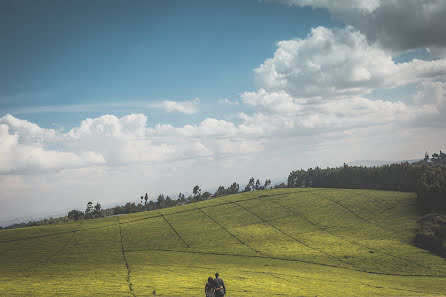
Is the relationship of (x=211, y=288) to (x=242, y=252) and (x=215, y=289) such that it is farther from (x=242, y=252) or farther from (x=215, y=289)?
(x=242, y=252)

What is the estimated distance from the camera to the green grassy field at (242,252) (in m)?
49.7

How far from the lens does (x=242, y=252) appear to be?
90812 millimetres

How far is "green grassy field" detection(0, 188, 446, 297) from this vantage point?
49688 millimetres

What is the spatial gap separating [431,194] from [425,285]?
284 ft

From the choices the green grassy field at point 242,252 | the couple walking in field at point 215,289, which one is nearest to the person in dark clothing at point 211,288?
the couple walking in field at point 215,289

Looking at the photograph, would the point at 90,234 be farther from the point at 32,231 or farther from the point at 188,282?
the point at 188,282

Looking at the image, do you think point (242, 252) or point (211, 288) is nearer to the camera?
point (211, 288)

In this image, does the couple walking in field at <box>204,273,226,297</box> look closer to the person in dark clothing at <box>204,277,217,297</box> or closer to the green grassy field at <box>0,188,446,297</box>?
the person in dark clothing at <box>204,277,217,297</box>

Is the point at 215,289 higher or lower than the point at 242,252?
higher

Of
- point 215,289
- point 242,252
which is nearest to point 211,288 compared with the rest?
point 215,289

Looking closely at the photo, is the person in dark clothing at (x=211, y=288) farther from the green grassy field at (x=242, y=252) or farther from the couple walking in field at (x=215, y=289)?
the green grassy field at (x=242, y=252)

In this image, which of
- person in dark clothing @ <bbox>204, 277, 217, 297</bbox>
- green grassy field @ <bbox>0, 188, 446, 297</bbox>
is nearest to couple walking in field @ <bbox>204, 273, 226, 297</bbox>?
person in dark clothing @ <bbox>204, 277, 217, 297</bbox>

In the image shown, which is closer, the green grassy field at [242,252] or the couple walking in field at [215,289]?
the couple walking in field at [215,289]

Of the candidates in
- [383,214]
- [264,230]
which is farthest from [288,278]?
[383,214]
